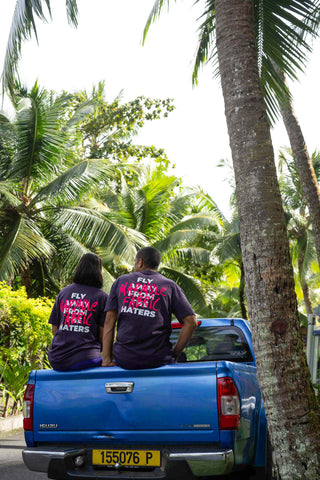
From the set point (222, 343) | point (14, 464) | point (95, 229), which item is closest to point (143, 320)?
point (222, 343)

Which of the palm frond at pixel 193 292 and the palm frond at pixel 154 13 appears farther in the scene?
the palm frond at pixel 193 292

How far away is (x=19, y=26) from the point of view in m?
8.33

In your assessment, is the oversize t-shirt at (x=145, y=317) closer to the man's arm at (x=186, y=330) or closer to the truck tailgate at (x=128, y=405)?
the man's arm at (x=186, y=330)

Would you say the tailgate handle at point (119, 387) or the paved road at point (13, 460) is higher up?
the tailgate handle at point (119, 387)

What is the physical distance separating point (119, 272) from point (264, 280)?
1773 centimetres

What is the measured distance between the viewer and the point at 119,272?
21.7 m

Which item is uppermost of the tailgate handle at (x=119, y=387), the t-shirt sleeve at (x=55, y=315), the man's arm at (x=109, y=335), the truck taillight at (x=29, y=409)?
the t-shirt sleeve at (x=55, y=315)

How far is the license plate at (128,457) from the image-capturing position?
166 inches

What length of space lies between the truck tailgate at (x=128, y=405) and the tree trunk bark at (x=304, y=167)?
698 cm

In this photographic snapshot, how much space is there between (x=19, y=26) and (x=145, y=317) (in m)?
5.51

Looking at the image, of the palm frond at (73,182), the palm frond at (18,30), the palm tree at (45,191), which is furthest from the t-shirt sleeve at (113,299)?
the palm frond at (73,182)

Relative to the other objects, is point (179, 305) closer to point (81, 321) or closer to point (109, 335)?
point (109, 335)

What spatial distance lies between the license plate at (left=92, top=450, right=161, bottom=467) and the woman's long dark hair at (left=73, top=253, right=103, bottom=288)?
1503 mm

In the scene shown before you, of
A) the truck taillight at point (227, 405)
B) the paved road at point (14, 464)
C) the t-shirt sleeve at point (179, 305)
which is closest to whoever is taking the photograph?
the truck taillight at point (227, 405)
